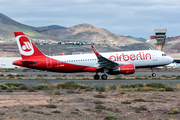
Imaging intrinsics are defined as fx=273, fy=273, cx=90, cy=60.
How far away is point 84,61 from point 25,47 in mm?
8769

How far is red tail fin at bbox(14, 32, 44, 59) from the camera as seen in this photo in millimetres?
A: 39156

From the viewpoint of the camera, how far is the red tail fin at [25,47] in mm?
39156

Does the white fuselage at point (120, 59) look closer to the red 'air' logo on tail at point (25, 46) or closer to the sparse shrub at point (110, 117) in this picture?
the red 'air' logo on tail at point (25, 46)

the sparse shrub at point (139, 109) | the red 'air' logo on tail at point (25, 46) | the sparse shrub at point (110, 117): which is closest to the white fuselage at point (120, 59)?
the red 'air' logo on tail at point (25, 46)

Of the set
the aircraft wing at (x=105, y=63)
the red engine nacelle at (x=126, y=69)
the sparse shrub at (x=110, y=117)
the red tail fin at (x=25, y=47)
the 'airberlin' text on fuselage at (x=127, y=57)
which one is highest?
the red tail fin at (x=25, y=47)

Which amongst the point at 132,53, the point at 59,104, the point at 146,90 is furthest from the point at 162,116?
the point at 132,53

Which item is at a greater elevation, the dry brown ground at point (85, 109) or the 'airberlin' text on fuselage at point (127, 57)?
the 'airberlin' text on fuselage at point (127, 57)

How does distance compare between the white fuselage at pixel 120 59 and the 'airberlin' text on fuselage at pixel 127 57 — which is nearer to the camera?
the white fuselage at pixel 120 59

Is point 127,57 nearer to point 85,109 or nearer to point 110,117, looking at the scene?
point 85,109

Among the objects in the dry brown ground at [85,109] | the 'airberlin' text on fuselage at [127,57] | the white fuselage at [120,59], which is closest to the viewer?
the dry brown ground at [85,109]

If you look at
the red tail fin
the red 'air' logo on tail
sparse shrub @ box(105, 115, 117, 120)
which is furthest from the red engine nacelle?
sparse shrub @ box(105, 115, 117, 120)

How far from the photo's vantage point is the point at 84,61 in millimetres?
40188

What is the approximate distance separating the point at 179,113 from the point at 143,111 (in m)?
2.15

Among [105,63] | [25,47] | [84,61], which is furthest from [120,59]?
[25,47]
